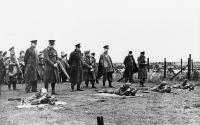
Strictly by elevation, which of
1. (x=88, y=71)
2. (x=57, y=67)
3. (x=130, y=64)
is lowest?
(x=88, y=71)

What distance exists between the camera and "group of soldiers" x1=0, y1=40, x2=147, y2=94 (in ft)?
49.7

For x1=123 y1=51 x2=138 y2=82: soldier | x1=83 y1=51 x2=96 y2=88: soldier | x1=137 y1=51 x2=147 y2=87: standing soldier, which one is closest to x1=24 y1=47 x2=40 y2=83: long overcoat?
x1=83 y1=51 x2=96 y2=88: soldier

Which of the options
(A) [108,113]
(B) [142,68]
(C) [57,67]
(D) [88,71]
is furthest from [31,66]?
(A) [108,113]

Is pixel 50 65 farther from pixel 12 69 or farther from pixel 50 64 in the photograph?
pixel 12 69

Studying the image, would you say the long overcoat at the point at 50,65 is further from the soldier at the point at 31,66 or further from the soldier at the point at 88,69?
the soldier at the point at 88,69

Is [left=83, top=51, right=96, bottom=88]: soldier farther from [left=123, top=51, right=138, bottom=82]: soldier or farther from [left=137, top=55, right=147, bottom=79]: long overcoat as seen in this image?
[left=123, top=51, right=138, bottom=82]: soldier

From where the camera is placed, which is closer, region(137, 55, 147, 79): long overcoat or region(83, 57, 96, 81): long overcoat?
region(83, 57, 96, 81): long overcoat

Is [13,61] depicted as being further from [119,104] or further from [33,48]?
[119,104]

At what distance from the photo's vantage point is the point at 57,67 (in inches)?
601

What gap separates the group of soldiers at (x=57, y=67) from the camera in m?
15.1

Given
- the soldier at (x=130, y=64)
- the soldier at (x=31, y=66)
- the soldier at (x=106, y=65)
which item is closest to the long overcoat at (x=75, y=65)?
the soldier at (x=31, y=66)

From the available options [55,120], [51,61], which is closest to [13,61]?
[51,61]

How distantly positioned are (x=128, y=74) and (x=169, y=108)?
12356mm

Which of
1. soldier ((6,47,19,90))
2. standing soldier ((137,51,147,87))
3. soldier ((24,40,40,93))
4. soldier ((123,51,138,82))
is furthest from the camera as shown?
soldier ((123,51,138,82))
